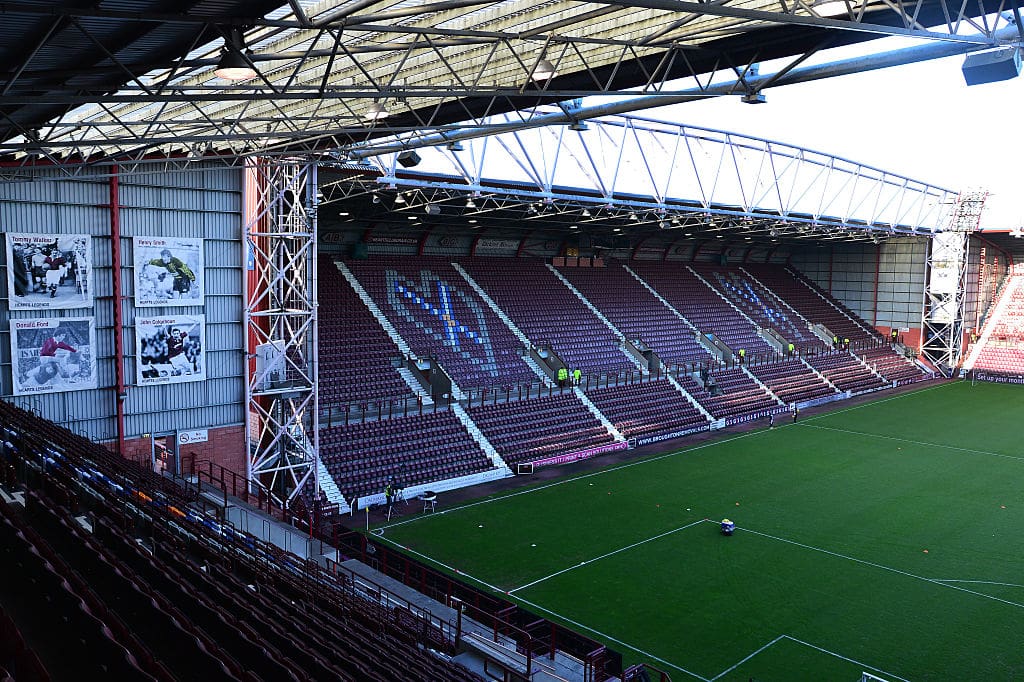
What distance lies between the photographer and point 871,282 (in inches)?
2303

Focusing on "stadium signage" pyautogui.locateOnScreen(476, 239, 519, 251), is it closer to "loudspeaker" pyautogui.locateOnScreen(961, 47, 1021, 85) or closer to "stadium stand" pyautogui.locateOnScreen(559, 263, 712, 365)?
"stadium stand" pyautogui.locateOnScreen(559, 263, 712, 365)

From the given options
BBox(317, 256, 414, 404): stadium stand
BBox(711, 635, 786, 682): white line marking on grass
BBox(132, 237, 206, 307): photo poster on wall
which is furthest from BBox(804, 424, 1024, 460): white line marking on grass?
BBox(132, 237, 206, 307): photo poster on wall

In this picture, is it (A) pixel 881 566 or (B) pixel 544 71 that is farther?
(A) pixel 881 566

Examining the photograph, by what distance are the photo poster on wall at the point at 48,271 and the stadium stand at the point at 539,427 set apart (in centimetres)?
1520

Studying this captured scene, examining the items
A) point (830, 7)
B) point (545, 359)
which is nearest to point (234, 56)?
point (830, 7)

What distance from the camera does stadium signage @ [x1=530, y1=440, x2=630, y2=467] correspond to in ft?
97.6

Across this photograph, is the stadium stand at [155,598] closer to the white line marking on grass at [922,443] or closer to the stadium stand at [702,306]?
the white line marking on grass at [922,443]

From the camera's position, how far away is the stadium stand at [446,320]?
33875mm

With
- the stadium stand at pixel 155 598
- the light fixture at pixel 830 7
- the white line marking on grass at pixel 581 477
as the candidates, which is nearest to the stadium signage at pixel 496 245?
the white line marking on grass at pixel 581 477

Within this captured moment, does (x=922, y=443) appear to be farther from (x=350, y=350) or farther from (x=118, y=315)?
(x=118, y=315)

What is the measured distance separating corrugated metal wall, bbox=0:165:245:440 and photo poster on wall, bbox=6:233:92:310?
198 mm

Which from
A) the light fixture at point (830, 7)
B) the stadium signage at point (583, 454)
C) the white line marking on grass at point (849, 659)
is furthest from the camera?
the stadium signage at point (583, 454)

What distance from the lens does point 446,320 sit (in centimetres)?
3616

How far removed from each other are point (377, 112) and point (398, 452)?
43.4 ft
